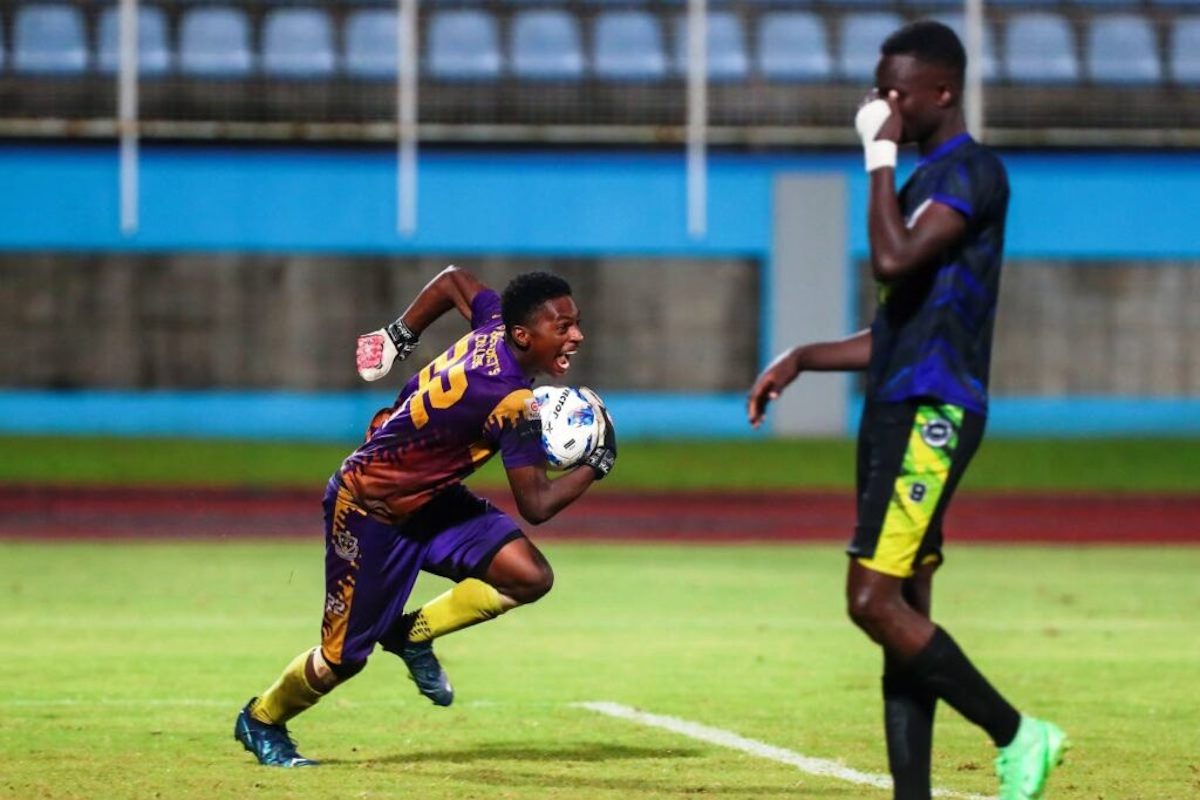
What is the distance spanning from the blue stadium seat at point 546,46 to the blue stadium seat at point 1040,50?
5.72 meters

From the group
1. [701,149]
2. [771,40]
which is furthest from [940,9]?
[701,149]

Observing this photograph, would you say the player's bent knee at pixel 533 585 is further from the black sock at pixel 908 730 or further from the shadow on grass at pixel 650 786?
the black sock at pixel 908 730

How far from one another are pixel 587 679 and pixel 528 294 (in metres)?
3.45

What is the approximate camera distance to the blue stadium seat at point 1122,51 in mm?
31000

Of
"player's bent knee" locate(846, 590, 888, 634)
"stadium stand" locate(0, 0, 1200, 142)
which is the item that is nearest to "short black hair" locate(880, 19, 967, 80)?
"player's bent knee" locate(846, 590, 888, 634)

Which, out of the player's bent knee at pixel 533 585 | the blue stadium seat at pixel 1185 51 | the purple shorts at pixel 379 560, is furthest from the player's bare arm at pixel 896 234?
the blue stadium seat at pixel 1185 51

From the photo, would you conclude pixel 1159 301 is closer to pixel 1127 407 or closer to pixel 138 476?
pixel 1127 407

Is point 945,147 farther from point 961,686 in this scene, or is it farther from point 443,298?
point 443,298

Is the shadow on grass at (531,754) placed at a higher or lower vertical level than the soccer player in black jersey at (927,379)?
lower

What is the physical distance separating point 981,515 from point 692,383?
7.40 meters

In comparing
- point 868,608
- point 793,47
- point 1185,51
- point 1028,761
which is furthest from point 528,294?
point 1185,51

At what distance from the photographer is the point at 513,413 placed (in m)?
8.05

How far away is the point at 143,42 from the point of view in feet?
100

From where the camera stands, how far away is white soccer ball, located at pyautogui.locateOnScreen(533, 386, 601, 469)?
792cm
